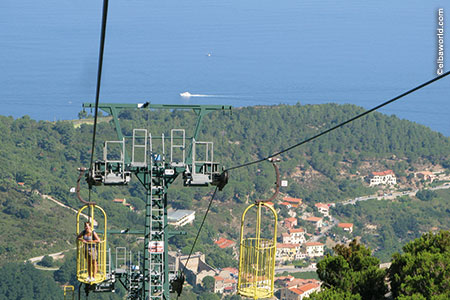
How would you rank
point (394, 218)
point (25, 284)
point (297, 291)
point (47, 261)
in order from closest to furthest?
point (297, 291), point (25, 284), point (47, 261), point (394, 218)

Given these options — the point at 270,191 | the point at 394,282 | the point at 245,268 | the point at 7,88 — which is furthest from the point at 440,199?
the point at 245,268

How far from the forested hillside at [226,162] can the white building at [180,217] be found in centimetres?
166

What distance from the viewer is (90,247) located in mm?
11266

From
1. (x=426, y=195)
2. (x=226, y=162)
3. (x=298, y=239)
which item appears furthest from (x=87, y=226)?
(x=426, y=195)

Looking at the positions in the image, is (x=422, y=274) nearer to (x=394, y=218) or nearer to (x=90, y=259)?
(x=90, y=259)

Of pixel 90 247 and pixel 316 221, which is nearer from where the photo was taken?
pixel 90 247

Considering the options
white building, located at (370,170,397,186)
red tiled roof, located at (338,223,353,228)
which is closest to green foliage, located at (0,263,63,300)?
red tiled roof, located at (338,223,353,228)

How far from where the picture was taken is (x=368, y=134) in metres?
144

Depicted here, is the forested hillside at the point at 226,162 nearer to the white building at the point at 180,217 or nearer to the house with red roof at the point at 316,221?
the white building at the point at 180,217

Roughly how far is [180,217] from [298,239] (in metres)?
17.7

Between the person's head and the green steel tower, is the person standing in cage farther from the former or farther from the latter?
the green steel tower

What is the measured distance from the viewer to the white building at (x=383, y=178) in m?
136

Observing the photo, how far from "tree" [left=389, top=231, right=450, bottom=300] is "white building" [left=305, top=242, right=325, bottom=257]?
86.0 m

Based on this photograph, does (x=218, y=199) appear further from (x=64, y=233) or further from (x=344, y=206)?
(x=64, y=233)
